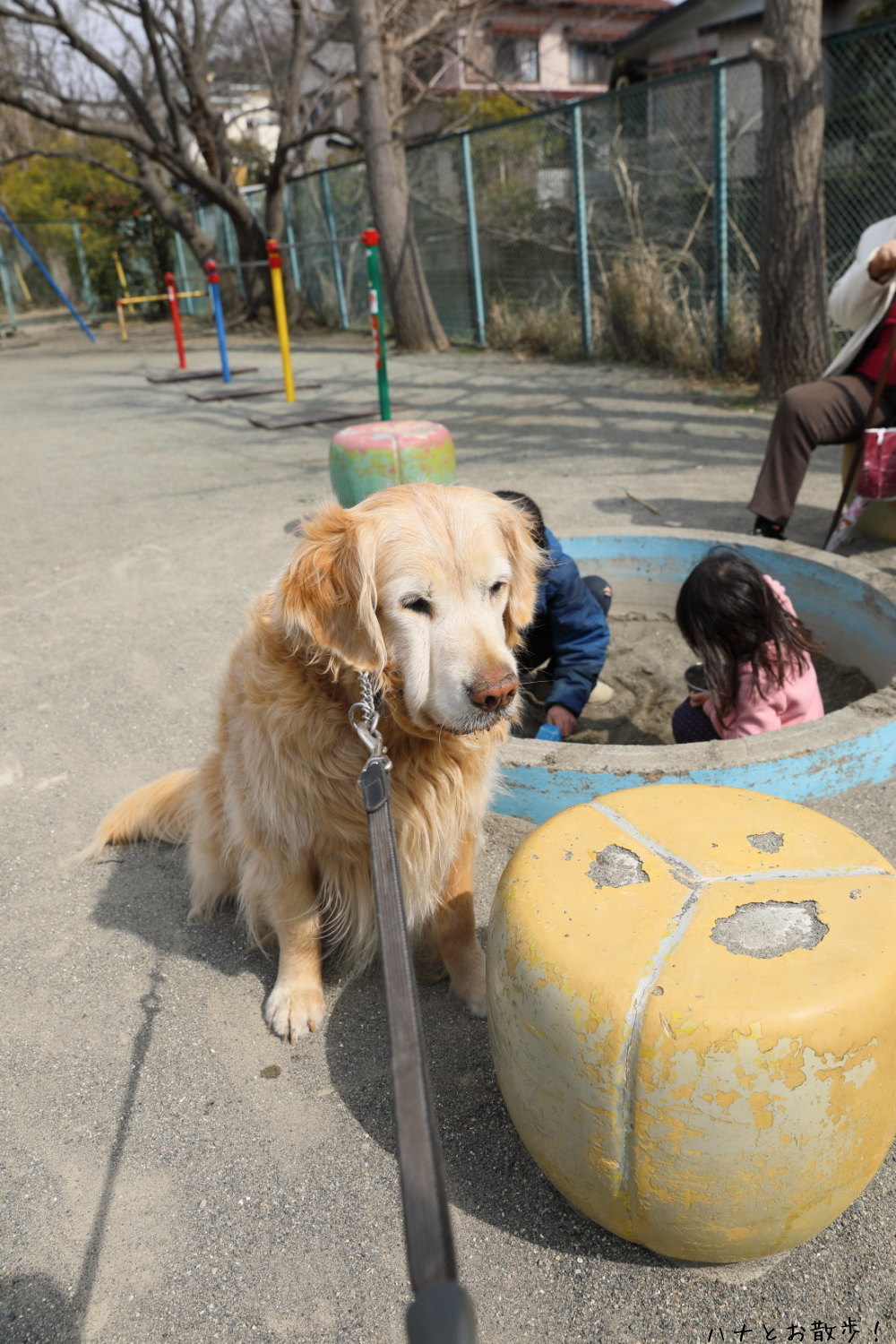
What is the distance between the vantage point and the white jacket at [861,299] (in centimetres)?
493

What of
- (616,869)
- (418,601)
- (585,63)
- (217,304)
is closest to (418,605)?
(418,601)

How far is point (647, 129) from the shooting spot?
1127 centimetres

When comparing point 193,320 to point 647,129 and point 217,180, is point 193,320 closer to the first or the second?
point 217,180

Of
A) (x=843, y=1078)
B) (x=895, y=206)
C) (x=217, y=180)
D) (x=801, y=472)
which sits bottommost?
(x=843, y=1078)

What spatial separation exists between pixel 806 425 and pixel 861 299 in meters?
0.78

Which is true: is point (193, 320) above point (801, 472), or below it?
above

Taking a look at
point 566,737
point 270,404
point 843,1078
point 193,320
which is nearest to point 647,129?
point 270,404

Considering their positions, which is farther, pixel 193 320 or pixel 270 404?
pixel 193 320

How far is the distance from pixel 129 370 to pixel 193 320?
962 centimetres

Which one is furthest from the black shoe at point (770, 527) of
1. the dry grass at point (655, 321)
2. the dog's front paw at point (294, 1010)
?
the dry grass at point (655, 321)

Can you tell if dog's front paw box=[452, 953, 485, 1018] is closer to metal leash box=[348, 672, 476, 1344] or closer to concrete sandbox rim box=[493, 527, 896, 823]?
concrete sandbox rim box=[493, 527, 896, 823]

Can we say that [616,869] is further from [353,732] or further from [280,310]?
[280,310]

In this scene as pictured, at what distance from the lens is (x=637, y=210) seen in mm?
11391

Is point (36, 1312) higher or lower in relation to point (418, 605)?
lower
